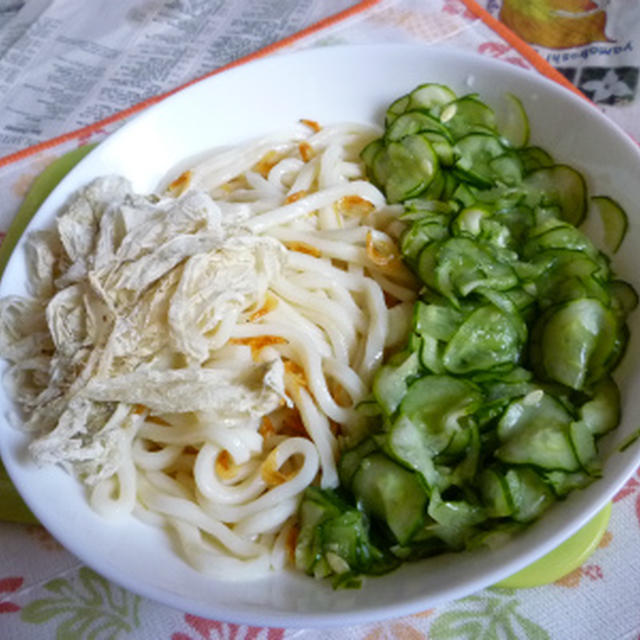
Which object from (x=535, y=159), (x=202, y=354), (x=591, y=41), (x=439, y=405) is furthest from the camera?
(x=591, y=41)

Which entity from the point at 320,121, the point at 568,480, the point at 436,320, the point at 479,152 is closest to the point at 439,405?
the point at 436,320

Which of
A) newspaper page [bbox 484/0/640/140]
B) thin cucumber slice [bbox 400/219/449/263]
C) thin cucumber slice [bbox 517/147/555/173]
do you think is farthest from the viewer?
newspaper page [bbox 484/0/640/140]

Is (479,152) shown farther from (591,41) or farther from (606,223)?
(591,41)

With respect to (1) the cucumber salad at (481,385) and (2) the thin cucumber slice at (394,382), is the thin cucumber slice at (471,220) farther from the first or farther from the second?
(2) the thin cucumber slice at (394,382)

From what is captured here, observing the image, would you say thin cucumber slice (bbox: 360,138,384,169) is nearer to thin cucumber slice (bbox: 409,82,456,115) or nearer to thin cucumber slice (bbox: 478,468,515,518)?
thin cucumber slice (bbox: 409,82,456,115)

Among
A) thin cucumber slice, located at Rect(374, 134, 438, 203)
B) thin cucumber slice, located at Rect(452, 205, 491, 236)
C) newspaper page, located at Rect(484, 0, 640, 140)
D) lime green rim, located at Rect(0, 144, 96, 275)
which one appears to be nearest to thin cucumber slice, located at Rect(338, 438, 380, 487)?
thin cucumber slice, located at Rect(452, 205, 491, 236)

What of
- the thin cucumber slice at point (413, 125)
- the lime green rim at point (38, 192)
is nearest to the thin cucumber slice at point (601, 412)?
the thin cucumber slice at point (413, 125)
